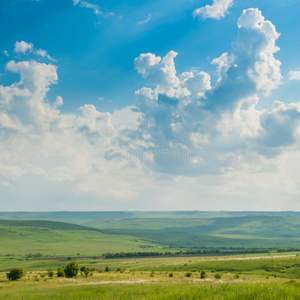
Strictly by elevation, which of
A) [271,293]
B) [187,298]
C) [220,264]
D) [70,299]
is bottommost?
[220,264]

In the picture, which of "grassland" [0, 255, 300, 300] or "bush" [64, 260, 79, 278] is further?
"bush" [64, 260, 79, 278]

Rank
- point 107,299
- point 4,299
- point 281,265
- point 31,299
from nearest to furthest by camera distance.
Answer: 1. point 107,299
2. point 31,299
3. point 4,299
4. point 281,265

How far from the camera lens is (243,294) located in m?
10.6

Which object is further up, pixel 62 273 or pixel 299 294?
pixel 299 294

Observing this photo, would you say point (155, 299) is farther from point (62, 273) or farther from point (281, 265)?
point (281, 265)

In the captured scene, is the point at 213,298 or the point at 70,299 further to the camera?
the point at 70,299

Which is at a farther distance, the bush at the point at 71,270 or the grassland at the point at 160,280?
the bush at the point at 71,270

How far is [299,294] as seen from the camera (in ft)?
32.3

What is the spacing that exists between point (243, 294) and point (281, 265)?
12895cm

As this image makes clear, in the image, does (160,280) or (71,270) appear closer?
(160,280)

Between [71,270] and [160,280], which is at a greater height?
[160,280]

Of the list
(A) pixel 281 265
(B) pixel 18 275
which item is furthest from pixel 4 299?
(A) pixel 281 265

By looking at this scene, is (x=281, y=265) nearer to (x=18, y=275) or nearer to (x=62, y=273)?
(x=62, y=273)

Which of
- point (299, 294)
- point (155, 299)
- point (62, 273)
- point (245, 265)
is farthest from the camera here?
point (245, 265)
